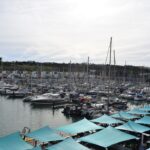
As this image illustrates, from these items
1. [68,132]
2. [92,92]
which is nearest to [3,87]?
[92,92]

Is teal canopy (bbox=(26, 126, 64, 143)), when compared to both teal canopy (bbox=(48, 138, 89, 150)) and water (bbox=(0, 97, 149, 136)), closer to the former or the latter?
teal canopy (bbox=(48, 138, 89, 150))

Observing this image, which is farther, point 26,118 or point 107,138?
point 26,118

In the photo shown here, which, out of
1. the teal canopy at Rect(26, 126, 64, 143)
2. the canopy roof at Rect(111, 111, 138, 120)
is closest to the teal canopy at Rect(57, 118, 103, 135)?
the teal canopy at Rect(26, 126, 64, 143)

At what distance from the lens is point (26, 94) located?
77.7 metres

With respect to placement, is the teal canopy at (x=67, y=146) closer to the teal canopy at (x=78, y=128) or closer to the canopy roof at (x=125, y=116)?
the teal canopy at (x=78, y=128)

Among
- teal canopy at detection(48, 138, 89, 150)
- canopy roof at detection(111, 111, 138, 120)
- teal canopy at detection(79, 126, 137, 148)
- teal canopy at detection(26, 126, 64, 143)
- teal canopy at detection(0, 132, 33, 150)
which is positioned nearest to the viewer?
teal canopy at detection(0, 132, 33, 150)

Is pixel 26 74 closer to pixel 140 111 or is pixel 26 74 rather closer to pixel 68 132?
pixel 140 111

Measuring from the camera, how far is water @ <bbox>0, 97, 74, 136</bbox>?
42284mm

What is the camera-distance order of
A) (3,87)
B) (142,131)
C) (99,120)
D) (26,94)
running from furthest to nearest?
(3,87) → (26,94) → (99,120) → (142,131)

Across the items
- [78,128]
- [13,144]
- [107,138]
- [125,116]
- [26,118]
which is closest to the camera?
[13,144]

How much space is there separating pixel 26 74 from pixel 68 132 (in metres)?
100

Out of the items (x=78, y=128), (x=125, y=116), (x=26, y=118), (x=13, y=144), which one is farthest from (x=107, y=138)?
(x=26, y=118)

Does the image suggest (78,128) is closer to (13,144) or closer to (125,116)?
(13,144)

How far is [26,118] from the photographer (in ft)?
162
